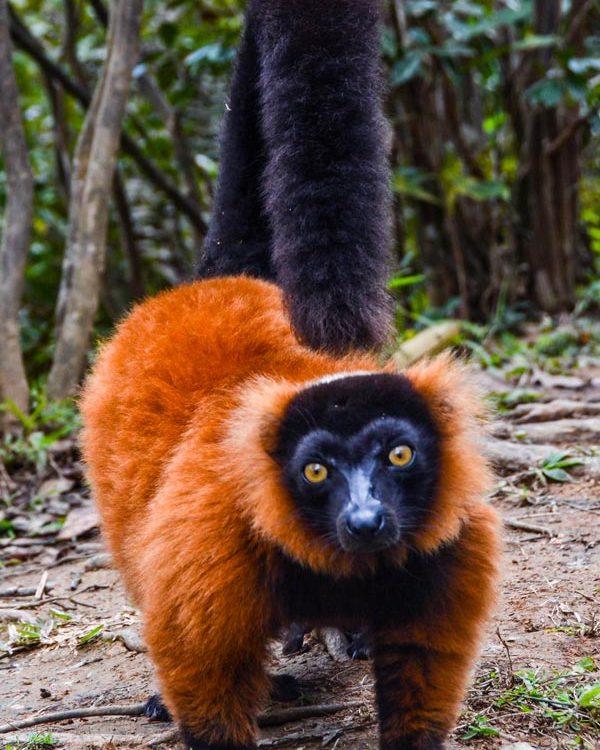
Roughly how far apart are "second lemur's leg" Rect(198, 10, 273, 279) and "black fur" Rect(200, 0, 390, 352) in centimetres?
45

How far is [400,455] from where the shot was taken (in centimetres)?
266

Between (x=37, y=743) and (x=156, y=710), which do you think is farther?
(x=156, y=710)

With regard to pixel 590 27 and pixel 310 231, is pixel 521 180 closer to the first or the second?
pixel 590 27

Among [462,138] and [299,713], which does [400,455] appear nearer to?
[299,713]

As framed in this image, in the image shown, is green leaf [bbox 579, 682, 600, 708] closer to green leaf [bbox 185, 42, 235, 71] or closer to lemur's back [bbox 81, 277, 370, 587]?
lemur's back [bbox 81, 277, 370, 587]

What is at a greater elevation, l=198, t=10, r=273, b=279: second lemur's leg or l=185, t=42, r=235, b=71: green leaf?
l=185, t=42, r=235, b=71: green leaf

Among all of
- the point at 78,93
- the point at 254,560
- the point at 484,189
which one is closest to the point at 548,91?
the point at 484,189

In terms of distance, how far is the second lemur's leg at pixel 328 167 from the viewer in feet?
10.2

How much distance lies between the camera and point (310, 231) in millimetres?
3209

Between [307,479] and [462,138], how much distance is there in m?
6.15

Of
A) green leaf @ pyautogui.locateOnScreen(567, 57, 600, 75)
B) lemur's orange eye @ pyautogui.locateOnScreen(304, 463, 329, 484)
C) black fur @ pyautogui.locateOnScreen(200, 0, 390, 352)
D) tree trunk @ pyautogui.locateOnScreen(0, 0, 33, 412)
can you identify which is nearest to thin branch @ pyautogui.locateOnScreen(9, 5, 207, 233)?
tree trunk @ pyautogui.locateOnScreen(0, 0, 33, 412)

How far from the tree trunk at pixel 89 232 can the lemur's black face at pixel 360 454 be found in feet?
12.5

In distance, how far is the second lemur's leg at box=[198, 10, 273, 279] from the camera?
14.1 ft

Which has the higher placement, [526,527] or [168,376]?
[168,376]
